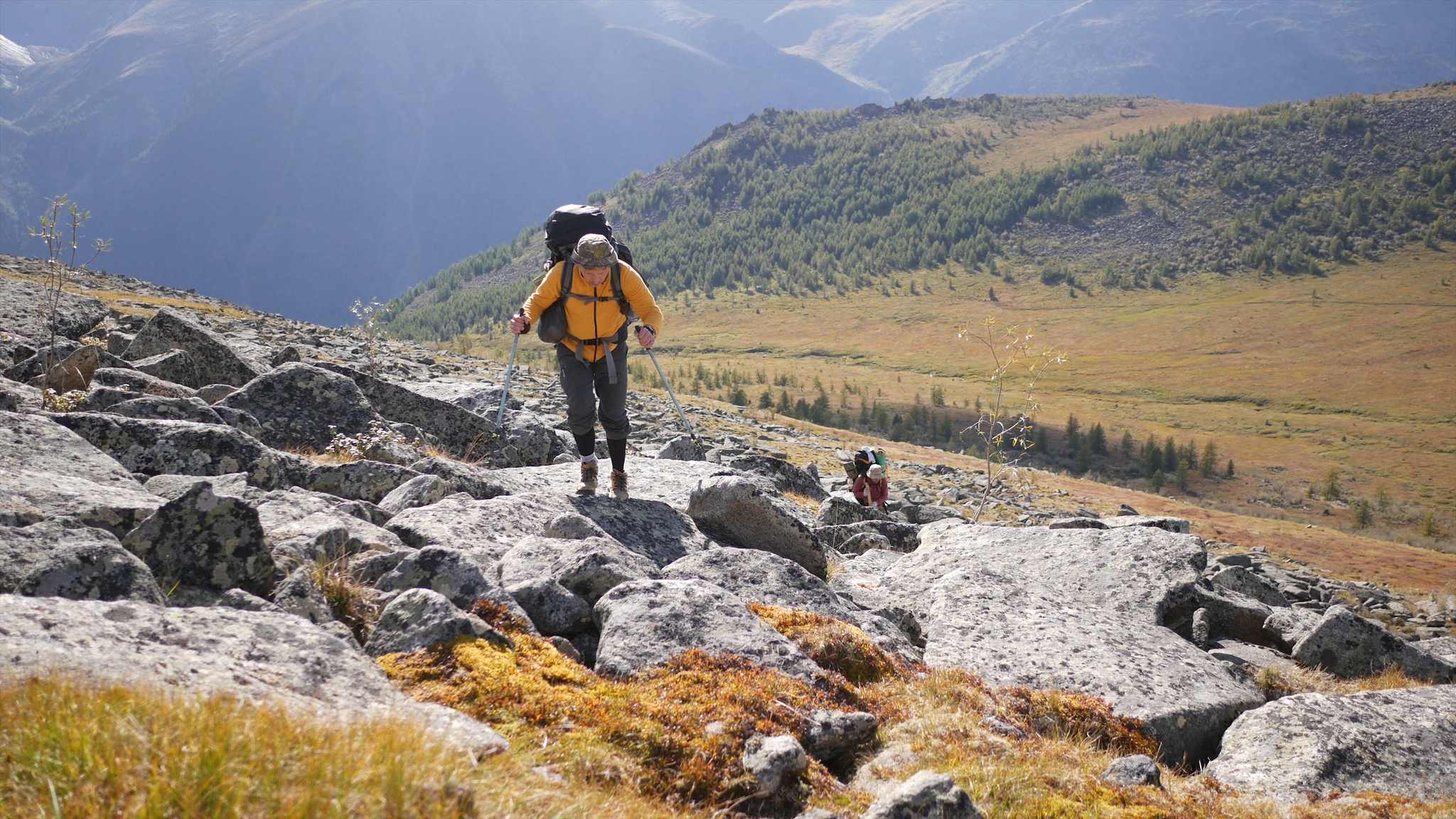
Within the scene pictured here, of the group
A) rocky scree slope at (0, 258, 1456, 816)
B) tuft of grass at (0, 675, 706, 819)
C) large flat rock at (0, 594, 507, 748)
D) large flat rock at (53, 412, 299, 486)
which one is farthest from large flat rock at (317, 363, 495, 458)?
tuft of grass at (0, 675, 706, 819)

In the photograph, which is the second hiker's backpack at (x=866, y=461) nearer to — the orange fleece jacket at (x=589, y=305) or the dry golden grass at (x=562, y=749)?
the orange fleece jacket at (x=589, y=305)

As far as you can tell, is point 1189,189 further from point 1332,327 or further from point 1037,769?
point 1037,769

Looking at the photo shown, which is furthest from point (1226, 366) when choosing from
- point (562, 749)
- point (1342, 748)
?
point (562, 749)

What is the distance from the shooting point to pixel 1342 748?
19.9 feet

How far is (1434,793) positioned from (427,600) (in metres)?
7.42

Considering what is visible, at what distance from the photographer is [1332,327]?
104 meters

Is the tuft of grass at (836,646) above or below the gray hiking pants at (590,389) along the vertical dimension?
below

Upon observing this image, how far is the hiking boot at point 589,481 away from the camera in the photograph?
9.16 metres

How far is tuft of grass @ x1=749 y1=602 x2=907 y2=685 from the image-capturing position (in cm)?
583

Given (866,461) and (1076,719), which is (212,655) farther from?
(866,461)

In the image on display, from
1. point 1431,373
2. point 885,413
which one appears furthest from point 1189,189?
point 885,413

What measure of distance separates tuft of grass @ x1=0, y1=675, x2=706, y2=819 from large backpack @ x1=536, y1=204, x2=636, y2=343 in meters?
5.95

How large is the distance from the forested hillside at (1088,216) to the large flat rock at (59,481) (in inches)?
5688

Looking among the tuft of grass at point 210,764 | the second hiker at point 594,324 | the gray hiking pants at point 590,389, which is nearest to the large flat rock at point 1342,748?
the tuft of grass at point 210,764
